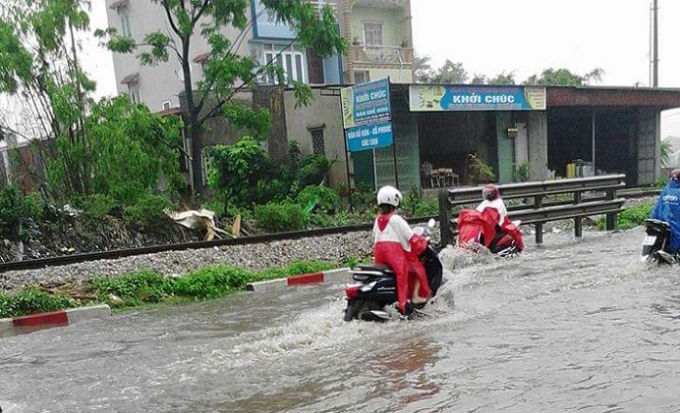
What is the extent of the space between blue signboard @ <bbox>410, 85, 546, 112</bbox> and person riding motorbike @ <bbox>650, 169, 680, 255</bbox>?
12.4 m

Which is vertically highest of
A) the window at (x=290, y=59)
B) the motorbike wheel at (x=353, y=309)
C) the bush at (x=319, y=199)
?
the window at (x=290, y=59)

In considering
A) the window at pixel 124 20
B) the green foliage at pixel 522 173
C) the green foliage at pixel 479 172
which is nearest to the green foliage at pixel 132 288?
the green foliage at pixel 479 172

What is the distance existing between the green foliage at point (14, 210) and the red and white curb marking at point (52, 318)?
15.8ft

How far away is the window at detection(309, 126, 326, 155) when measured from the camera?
77.0 feet

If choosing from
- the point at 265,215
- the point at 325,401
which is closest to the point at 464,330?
the point at 325,401

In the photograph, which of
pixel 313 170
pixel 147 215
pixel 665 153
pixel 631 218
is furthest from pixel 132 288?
pixel 665 153

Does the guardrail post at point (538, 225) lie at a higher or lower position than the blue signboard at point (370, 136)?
lower

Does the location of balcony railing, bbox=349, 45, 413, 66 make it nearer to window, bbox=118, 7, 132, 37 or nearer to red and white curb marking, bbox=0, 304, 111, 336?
window, bbox=118, 7, 132, 37

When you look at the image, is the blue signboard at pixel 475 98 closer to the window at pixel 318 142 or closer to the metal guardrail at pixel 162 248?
the window at pixel 318 142

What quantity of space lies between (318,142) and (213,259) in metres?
12.6

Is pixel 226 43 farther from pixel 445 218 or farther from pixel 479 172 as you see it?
pixel 479 172

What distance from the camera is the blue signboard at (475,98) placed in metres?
21.2

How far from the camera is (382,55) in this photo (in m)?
33.0

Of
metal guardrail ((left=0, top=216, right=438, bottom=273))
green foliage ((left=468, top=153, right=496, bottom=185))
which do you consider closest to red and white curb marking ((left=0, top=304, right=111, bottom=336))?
metal guardrail ((left=0, top=216, right=438, bottom=273))
